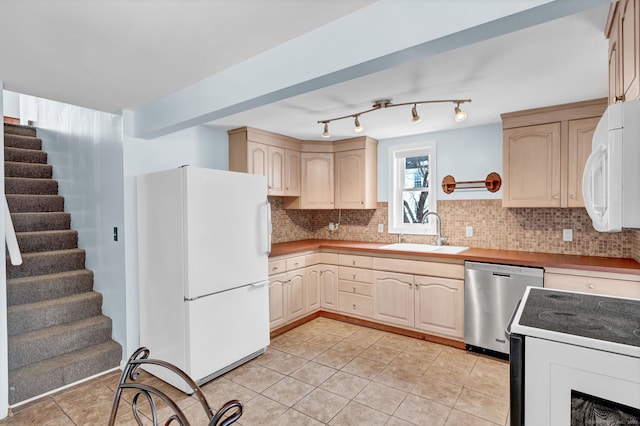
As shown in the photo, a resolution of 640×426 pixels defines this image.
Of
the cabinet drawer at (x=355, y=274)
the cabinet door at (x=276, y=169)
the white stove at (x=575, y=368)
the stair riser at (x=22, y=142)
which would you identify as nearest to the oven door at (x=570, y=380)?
the white stove at (x=575, y=368)

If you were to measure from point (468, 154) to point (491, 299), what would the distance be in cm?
160

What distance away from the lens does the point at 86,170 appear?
334 cm

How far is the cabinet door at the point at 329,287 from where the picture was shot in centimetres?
401

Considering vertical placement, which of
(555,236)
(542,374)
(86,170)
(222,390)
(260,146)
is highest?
(260,146)

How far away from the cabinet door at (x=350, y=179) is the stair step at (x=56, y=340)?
2.83 metres

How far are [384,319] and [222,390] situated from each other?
6.06 feet

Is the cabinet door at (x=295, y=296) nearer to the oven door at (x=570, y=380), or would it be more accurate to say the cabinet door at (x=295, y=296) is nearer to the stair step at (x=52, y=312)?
the stair step at (x=52, y=312)

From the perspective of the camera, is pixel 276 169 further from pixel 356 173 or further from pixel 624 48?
pixel 624 48

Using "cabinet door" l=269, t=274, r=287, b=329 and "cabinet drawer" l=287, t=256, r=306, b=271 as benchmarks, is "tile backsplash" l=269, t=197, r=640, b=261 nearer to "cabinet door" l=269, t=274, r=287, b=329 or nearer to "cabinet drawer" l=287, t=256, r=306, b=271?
Answer: "cabinet drawer" l=287, t=256, r=306, b=271

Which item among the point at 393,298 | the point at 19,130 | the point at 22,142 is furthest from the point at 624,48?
the point at 19,130

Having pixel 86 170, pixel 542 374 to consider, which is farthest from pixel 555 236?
pixel 86 170

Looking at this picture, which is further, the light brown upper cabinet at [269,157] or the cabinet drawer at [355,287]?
Answer: the cabinet drawer at [355,287]

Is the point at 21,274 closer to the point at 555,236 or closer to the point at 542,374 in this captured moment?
the point at 542,374

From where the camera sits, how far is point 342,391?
2.48 meters
